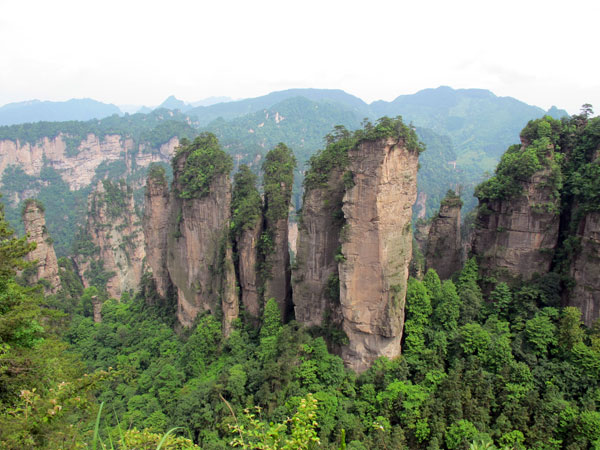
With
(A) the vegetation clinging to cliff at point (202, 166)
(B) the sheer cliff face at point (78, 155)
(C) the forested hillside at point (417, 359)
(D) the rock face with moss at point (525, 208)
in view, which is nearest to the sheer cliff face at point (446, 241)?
(C) the forested hillside at point (417, 359)

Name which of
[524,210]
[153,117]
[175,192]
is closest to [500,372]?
[524,210]

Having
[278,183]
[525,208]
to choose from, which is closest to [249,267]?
[278,183]

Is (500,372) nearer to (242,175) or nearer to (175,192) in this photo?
(242,175)

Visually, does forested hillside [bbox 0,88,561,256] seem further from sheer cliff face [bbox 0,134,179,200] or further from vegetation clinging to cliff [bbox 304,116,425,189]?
vegetation clinging to cliff [bbox 304,116,425,189]

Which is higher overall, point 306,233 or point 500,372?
point 306,233

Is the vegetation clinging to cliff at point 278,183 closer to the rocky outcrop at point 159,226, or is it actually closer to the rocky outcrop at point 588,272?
the rocky outcrop at point 159,226

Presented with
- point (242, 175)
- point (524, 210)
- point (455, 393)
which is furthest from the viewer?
point (242, 175)
